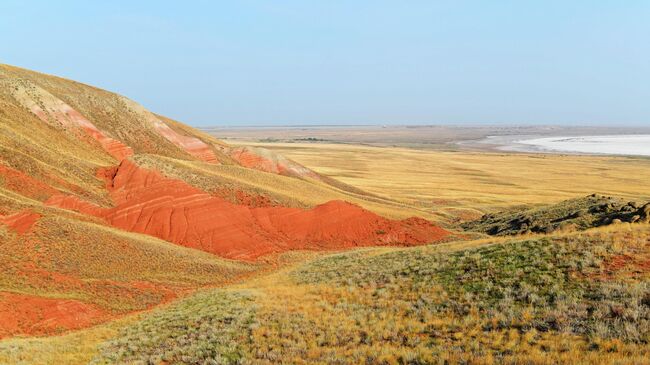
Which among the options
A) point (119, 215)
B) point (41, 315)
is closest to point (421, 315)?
point (41, 315)

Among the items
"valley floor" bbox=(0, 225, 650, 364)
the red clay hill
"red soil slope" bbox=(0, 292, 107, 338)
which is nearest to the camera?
"valley floor" bbox=(0, 225, 650, 364)

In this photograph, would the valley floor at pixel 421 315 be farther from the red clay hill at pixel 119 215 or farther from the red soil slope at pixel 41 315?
the red clay hill at pixel 119 215

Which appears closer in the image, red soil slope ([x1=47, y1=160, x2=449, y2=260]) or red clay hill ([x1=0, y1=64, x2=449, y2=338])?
red clay hill ([x1=0, y1=64, x2=449, y2=338])

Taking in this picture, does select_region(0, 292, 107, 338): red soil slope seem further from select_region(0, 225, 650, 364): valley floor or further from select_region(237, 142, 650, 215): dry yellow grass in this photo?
select_region(237, 142, 650, 215): dry yellow grass

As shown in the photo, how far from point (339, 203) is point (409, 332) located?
109 ft

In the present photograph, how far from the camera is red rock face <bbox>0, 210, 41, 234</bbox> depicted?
97.8 ft

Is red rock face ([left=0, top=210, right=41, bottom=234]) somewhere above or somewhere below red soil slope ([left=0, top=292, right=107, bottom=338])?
above

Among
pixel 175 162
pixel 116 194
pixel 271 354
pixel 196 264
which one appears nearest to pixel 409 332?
pixel 271 354

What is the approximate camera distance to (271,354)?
44.2 feet

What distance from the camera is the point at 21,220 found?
3061 cm

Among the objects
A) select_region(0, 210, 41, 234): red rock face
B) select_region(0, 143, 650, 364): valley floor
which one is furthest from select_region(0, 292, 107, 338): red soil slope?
select_region(0, 210, 41, 234): red rock face

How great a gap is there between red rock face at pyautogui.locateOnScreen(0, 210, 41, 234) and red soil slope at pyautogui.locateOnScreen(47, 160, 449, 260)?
22.7 feet

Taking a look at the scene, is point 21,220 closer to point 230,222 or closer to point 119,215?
point 119,215

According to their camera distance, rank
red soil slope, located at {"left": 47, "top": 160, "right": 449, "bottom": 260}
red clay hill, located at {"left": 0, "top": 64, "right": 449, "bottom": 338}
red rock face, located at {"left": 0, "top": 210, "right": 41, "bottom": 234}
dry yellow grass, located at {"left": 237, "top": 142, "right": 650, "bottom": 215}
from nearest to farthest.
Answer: red clay hill, located at {"left": 0, "top": 64, "right": 449, "bottom": 338}
red rock face, located at {"left": 0, "top": 210, "right": 41, "bottom": 234}
red soil slope, located at {"left": 47, "top": 160, "right": 449, "bottom": 260}
dry yellow grass, located at {"left": 237, "top": 142, "right": 650, "bottom": 215}
